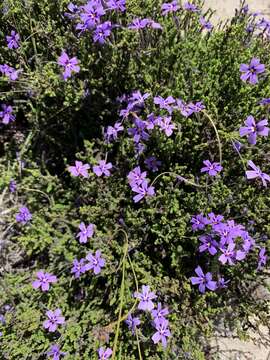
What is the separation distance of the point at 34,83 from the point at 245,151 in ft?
4.58

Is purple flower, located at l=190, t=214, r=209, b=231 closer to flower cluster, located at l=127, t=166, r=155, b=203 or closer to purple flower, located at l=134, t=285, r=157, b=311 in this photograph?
flower cluster, located at l=127, t=166, r=155, b=203

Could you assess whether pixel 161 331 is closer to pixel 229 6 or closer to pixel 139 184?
pixel 139 184

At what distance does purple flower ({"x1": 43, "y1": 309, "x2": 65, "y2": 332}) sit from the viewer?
241 cm

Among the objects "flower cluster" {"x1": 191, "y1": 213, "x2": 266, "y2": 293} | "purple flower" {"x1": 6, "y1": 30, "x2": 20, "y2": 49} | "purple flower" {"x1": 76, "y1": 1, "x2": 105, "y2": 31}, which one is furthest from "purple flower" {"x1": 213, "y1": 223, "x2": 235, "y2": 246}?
"purple flower" {"x1": 6, "y1": 30, "x2": 20, "y2": 49}

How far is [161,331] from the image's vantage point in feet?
7.34

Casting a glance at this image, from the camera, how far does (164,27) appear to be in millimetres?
2764

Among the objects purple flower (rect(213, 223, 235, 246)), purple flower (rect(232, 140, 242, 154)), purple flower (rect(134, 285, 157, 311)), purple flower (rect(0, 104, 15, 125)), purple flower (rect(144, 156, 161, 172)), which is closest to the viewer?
purple flower (rect(213, 223, 235, 246))

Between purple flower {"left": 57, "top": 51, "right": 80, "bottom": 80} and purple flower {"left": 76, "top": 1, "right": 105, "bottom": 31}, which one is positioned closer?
purple flower {"left": 76, "top": 1, "right": 105, "bottom": 31}

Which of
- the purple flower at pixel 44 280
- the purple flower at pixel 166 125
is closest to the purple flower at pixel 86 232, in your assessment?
the purple flower at pixel 44 280

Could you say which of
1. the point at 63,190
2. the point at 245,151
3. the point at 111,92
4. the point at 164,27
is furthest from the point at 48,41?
the point at 245,151

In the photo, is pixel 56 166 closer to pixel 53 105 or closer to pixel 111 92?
pixel 53 105

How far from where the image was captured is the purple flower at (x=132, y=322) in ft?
7.51

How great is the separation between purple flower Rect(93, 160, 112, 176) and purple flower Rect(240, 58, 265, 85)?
0.92m

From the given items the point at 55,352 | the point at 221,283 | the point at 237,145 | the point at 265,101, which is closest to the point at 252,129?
the point at 237,145
